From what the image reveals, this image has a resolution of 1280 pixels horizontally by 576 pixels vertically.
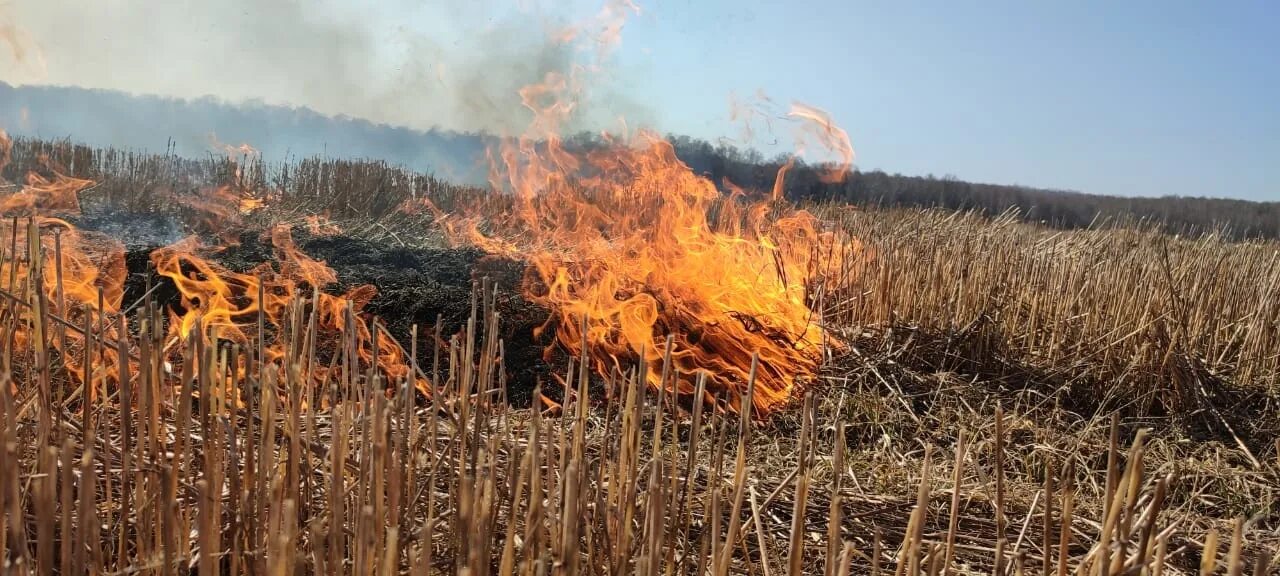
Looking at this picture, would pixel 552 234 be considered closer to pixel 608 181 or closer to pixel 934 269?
pixel 608 181

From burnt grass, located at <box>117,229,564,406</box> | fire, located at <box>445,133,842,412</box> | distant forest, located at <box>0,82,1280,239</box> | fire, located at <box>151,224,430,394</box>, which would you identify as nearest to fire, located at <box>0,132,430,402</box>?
fire, located at <box>151,224,430,394</box>

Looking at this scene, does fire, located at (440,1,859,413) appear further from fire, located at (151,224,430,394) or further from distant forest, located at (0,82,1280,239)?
distant forest, located at (0,82,1280,239)

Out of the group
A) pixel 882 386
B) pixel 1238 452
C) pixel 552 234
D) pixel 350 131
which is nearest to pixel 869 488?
pixel 882 386

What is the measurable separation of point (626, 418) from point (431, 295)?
340 cm

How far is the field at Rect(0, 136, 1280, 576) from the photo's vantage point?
153cm

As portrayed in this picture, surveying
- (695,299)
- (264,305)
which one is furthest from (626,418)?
(264,305)

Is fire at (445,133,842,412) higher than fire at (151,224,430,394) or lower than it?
higher

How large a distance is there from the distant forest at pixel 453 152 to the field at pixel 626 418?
50.9 ft

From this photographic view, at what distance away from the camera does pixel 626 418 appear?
6.45 feet

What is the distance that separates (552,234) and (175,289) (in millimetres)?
5905

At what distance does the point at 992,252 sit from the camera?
5758mm

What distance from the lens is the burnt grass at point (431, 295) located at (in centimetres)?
461

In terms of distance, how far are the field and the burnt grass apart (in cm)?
3

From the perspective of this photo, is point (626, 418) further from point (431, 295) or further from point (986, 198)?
point (986, 198)
